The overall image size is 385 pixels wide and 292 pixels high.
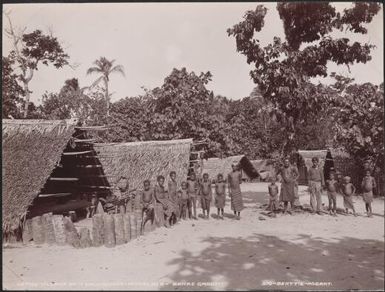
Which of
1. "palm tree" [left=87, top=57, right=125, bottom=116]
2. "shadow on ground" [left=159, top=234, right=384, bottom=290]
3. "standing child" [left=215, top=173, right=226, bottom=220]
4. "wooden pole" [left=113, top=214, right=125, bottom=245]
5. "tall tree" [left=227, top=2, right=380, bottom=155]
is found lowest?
"shadow on ground" [left=159, top=234, right=384, bottom=290]

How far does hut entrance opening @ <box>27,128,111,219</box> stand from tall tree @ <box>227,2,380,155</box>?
5671mm

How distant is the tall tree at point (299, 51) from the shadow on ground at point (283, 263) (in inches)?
205

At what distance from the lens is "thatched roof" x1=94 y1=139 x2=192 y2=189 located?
1351cm

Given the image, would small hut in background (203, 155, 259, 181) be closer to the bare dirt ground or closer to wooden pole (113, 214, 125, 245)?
the bare dirt ground

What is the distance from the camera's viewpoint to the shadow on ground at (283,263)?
18.5 feet

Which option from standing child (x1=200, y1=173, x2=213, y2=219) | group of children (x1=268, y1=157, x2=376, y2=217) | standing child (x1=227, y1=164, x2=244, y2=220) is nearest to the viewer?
group of children (x1=268, y1=157, x2=376, y2=217)

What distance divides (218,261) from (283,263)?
1084 millimetres

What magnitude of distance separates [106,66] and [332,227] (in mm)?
28130

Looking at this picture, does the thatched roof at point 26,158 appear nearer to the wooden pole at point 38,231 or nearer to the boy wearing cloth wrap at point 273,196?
the wooden pole at point 38,231

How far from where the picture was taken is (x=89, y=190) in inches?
534

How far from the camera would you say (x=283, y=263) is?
21.4ft

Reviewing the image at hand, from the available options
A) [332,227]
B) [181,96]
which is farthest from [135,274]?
[181,96]

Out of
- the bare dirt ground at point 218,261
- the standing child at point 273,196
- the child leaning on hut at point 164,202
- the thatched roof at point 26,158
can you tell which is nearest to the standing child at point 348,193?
the bare dirt ground at point 218,261

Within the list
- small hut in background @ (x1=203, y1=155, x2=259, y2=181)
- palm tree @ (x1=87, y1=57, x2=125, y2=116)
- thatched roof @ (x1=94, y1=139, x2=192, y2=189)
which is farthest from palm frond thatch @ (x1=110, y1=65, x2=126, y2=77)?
thatched roof @ (x1=94, y1=139, x2=192, y2=189)
